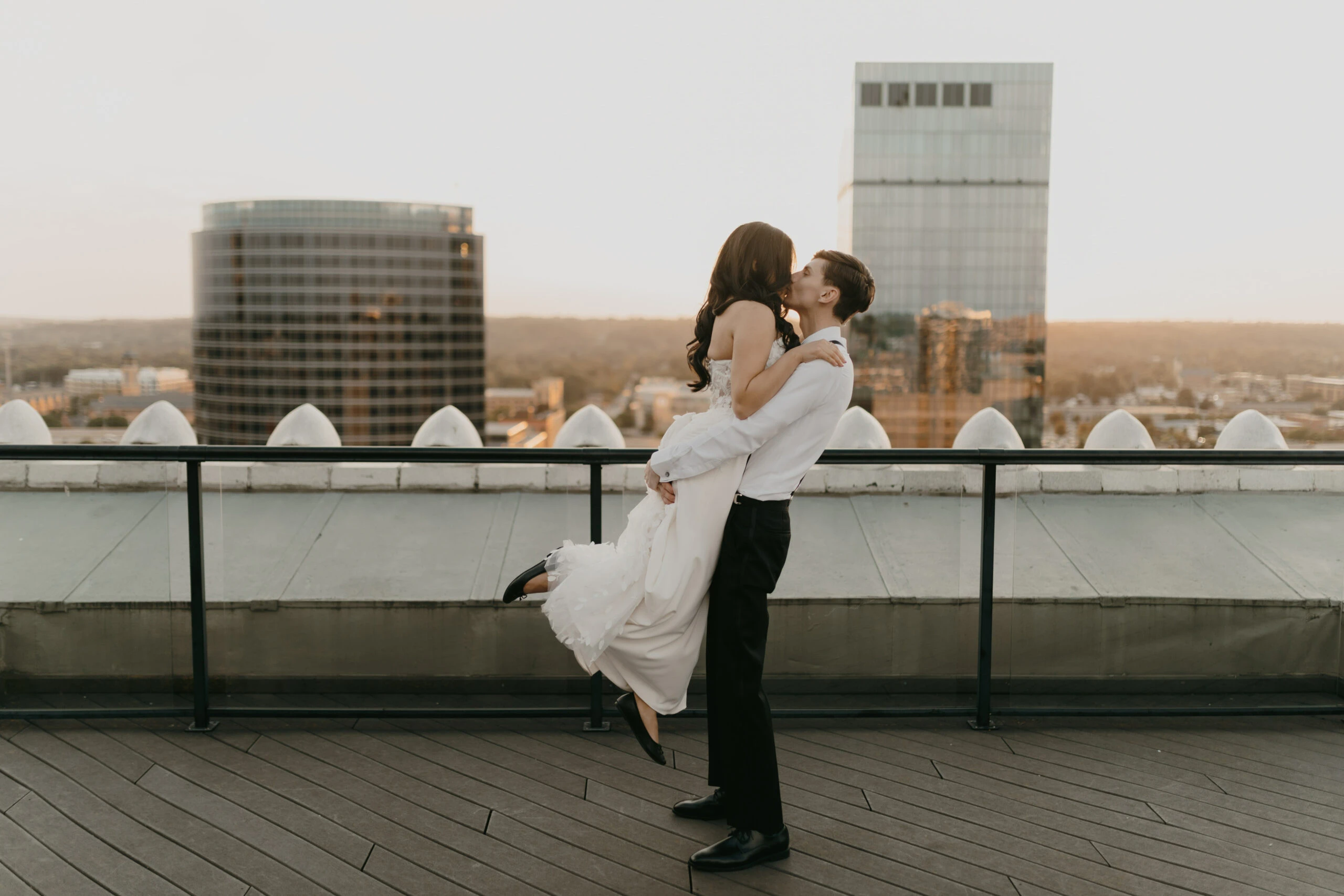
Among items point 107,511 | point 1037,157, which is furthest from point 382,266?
point 107,511

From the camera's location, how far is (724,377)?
2854mm

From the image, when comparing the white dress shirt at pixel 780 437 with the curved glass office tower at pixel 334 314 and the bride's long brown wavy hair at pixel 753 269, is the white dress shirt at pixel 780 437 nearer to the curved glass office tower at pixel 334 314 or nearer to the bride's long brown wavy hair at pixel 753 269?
the bride's long brown wavy hair at pixel 753 269

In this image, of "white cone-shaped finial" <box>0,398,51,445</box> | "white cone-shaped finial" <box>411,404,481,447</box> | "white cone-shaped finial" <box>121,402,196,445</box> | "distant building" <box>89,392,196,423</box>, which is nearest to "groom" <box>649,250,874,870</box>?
"white cone-shaped finial" <box>411,404,481,447</box>

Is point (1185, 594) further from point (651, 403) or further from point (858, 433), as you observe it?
point (651, 403)

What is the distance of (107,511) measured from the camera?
158 inches

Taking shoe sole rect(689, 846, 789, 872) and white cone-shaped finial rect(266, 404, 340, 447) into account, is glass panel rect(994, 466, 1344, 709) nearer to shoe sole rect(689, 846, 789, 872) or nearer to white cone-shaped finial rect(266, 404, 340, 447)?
shoe sole rect(689, 846, 789, 872)

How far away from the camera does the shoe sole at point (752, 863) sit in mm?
2936

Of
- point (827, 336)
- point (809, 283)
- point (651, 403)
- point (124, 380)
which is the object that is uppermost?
point (809, 283)

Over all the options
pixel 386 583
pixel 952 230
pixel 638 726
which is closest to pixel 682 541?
pixel 638 726

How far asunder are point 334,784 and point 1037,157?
112 m

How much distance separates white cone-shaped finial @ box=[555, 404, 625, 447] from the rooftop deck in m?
2.63

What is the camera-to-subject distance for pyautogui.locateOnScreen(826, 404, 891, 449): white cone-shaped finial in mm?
6367

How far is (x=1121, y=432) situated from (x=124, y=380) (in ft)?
185

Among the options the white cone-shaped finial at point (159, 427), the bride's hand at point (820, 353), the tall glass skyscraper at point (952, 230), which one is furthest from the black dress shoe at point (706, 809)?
the tall glass skyscraper at point (952, 230)
